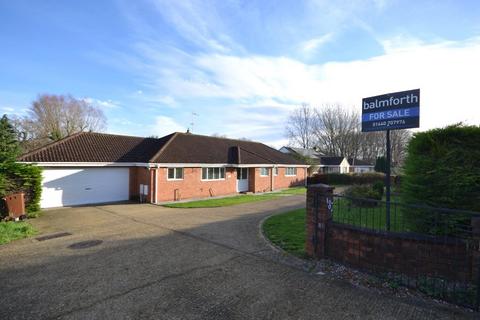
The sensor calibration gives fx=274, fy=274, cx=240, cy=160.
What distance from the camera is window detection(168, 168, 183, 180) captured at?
18.3m

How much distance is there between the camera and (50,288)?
4938 millimetres

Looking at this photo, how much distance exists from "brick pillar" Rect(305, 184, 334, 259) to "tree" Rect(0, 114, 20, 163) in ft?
42.7

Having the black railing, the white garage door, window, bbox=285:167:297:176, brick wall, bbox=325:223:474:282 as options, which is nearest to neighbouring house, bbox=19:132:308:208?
the white garage door

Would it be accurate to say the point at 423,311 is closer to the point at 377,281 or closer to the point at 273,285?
the point at 377,281

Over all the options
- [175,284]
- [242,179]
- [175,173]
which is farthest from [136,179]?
[175,284]

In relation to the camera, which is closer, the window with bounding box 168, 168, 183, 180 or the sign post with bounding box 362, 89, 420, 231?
the sign post with bounding box 362, 89, 420, 231

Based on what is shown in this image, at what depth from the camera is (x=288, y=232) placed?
871 cm

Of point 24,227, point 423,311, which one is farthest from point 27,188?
point 423,311

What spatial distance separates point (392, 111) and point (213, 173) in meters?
A: 15.6

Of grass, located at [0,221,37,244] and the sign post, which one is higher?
the sign post

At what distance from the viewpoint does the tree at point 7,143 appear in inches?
471

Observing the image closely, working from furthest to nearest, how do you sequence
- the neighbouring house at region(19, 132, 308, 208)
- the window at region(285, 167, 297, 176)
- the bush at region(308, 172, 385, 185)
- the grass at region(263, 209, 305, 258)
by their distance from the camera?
the bush at region(308, 172, 385, 185)
the window at region(285, 167, 297, 176)
the neighbouring house at region(19, 132, 308, 208)
the grass at region(263, 209, 305, 258)

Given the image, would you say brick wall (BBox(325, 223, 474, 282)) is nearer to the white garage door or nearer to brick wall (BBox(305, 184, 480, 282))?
brick wall (BBox(305, 184, 480, 282))

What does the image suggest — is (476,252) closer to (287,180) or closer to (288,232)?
(288,232)
